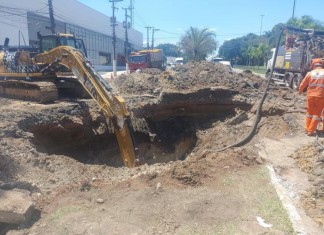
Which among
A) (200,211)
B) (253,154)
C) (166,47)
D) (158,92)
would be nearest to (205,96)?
(158,92)

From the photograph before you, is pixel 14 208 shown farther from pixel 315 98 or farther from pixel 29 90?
pixel 29 90

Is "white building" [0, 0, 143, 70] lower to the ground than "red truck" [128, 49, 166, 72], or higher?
higher

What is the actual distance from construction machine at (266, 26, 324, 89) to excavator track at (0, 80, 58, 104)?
11388 mm

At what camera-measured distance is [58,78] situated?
1145cm

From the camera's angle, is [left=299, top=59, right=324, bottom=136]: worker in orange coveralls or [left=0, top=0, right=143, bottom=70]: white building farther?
[left=0, top=0, right=143, bottom=70]: white building

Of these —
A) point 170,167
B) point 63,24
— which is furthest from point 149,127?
point 63,24

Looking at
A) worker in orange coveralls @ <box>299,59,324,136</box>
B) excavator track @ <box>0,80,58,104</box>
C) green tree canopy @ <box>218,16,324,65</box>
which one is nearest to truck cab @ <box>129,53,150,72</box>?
green tree canopy @ <box>218,16,324,65</box>

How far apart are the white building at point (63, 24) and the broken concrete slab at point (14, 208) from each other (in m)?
12.2

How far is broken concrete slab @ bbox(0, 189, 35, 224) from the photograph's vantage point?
13.3 ft

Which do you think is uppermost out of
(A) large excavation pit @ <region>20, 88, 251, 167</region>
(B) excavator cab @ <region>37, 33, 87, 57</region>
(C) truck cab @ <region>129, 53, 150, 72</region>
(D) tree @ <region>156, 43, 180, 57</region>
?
(D) tree @ <region>156, 43, 180, 57</region>

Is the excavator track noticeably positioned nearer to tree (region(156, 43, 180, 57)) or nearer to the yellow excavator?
the yellow excavator

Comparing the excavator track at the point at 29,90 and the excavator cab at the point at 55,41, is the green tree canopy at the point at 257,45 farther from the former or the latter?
the excavator track at the point at 29,90

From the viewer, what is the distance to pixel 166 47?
394ft

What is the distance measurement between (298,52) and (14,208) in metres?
16.7
